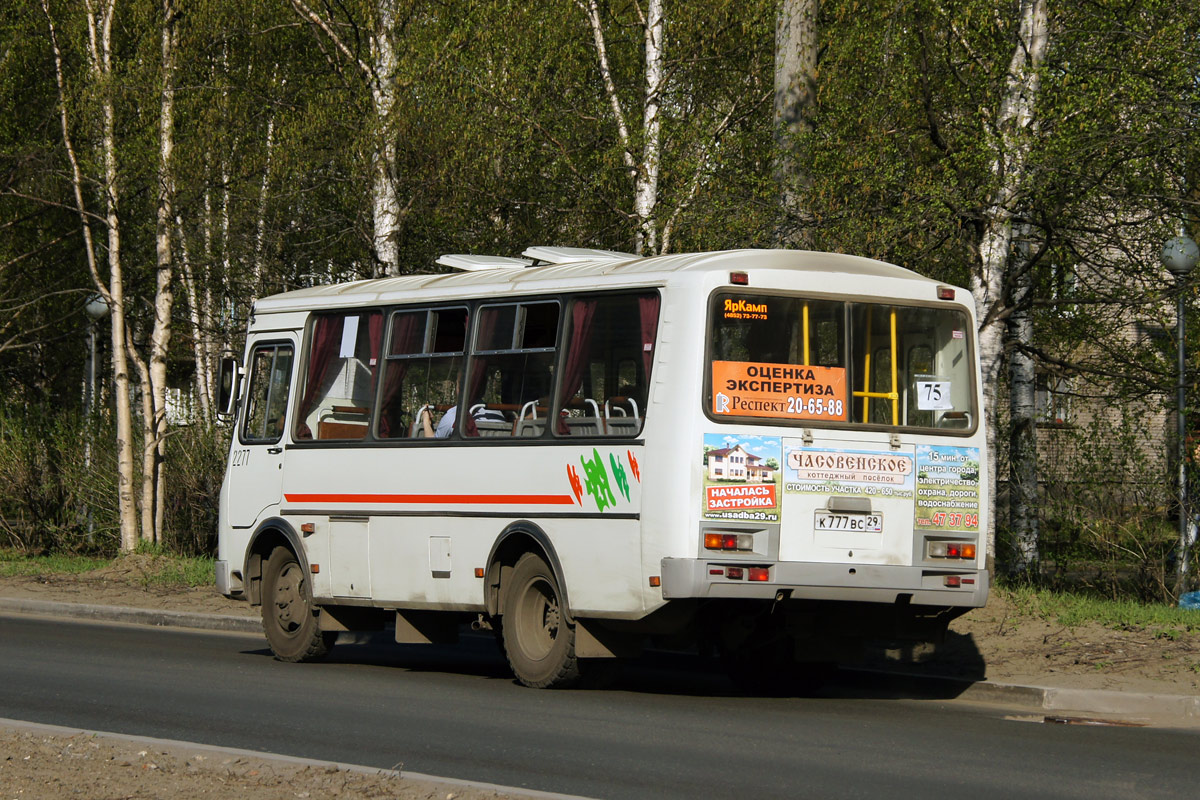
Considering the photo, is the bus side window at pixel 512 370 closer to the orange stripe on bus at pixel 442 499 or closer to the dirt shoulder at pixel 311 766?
the orange stripe on bus at pixel 442 499

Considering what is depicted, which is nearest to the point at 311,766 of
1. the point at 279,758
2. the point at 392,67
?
the point at 279,758

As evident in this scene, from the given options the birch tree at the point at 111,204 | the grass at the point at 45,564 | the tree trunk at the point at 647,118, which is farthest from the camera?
the birch tree at the point at 111,204

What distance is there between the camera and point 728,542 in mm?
11250

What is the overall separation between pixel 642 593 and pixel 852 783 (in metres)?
3.31

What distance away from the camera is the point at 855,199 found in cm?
1579

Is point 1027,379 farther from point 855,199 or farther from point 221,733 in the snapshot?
point 221,733

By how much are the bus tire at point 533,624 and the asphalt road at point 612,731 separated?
168 mm

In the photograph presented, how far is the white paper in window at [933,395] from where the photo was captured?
39.5 feet

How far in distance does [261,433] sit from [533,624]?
4.15 metres

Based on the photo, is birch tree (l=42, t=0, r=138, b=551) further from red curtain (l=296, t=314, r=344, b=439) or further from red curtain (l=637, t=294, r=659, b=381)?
red curtain (l=637, t=294, r=659, b=381)

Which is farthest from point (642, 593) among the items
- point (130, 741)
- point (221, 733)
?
point (130, 741)

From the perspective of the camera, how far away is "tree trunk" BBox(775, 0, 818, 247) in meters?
16.0

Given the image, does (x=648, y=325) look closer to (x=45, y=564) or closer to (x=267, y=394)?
(x=267, y=394)

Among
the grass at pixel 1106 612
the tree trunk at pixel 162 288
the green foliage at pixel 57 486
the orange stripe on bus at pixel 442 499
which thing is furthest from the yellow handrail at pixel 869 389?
the green foliage at pixel 57 486
